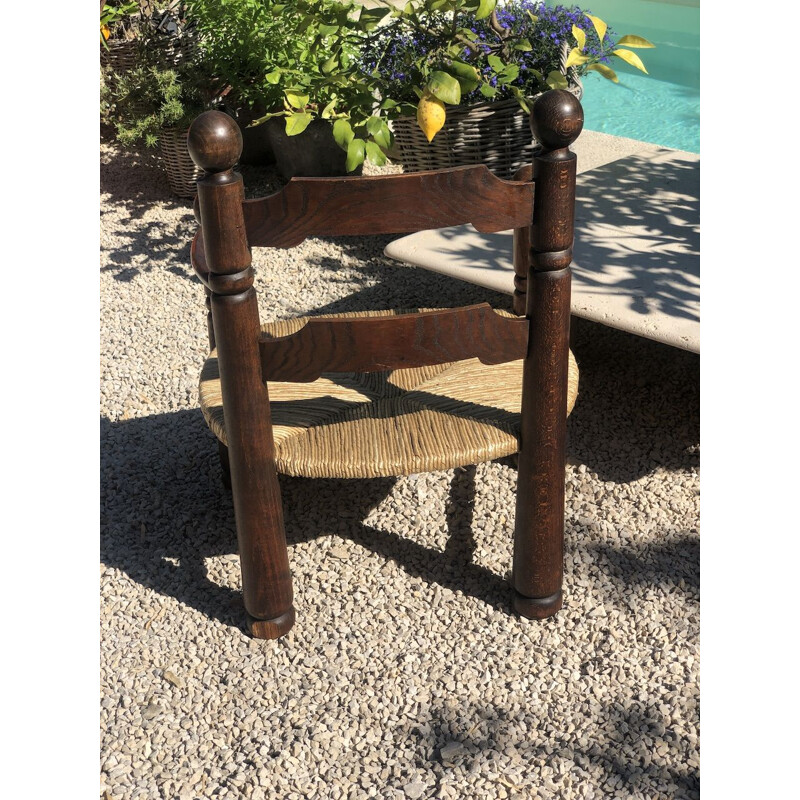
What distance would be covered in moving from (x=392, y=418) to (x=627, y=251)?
147 centimetres

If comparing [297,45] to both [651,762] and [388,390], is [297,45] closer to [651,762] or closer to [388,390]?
[388,390]

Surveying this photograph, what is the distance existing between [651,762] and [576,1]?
1228cm

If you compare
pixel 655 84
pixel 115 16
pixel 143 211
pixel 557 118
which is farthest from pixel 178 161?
pixel 655 84

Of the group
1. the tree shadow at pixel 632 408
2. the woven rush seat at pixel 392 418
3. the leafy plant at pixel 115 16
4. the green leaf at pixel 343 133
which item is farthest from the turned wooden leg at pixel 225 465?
the leafy plant at pixel 115 16

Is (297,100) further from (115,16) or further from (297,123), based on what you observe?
(115,16)

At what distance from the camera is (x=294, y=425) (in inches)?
84.9

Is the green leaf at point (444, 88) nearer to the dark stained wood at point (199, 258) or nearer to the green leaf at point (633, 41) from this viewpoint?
the green leaf at point (633, 41)

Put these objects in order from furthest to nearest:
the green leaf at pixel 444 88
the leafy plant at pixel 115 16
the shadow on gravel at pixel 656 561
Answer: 1. the leafy plant at pixel 115 16
2. the green leaf at pixel 444 88
3. the shadow on gravel at pixel 656 561

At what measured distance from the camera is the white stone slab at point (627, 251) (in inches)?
110

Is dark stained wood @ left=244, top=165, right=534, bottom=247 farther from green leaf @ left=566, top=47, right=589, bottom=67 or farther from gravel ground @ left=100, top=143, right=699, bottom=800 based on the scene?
green leaf @ left=566, top=47, right=589, bottom=67

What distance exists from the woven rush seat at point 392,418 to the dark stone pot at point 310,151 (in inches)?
100

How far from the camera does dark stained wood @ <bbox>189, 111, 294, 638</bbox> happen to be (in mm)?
1625

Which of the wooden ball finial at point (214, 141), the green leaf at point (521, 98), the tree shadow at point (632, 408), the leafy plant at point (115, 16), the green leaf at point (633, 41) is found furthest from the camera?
the leafy plant at point (115, 16)

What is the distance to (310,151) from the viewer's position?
4730 mm
